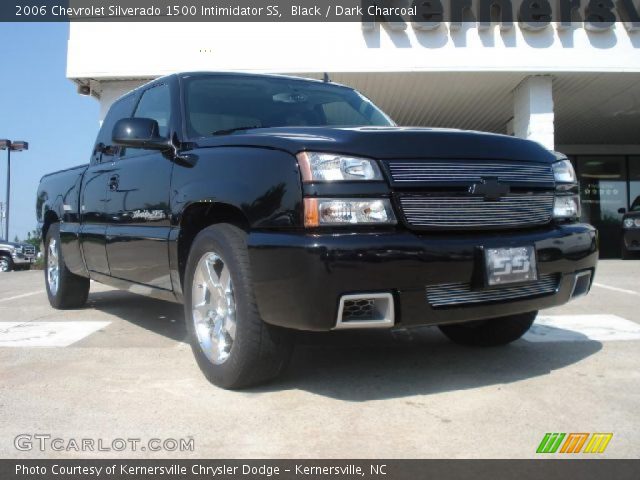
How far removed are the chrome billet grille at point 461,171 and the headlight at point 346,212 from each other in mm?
155

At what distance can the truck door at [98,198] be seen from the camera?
4445 millimetres

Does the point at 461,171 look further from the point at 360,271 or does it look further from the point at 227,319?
the point at 227,319

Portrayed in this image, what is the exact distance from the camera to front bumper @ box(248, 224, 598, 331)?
2.48m

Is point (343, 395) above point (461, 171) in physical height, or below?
below

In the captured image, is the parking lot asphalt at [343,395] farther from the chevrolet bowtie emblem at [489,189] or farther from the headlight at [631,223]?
the headlight at [631,223]

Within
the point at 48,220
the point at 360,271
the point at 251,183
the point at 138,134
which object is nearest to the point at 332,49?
the point at 48,220

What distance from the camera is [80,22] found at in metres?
11.5

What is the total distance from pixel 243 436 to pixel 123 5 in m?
11.2

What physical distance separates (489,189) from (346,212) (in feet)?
2.53

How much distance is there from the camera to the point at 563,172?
3.36 m

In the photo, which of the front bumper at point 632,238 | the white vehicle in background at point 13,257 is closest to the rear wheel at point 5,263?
the white vehicle in background at point 13,257

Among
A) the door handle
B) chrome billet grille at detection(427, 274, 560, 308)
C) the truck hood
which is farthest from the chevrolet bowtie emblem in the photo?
the door handle

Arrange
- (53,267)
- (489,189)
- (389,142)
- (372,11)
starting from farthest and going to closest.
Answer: (372,11), (53,267), (489,189), (389,142)

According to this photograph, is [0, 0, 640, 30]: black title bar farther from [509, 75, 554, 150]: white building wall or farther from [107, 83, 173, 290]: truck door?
[107, 83, 173, 290]: truck door
